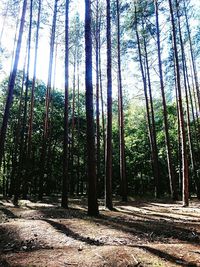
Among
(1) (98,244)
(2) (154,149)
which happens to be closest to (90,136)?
(1) (98,244)

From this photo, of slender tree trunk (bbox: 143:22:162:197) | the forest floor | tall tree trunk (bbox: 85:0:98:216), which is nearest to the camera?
the forest floor

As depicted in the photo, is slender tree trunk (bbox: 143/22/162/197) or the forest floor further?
slender tree trunk (bbox: 143/22/162/197)

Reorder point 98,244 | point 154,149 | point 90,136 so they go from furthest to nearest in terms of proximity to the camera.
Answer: point 154,149
point 90,136
point 98,244

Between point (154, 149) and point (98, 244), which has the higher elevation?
point (154, 149)

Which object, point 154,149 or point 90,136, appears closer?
point 90,136

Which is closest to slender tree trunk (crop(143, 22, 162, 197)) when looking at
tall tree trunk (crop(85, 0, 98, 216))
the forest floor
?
tall tree trunk (crop(85, 0, 98, 216))

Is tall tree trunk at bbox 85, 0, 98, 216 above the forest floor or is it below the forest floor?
above

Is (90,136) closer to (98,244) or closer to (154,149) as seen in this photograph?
(98,244)

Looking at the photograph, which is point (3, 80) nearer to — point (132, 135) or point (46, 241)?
point (132, 135)

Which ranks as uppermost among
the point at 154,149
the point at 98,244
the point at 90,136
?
the point at 154,149

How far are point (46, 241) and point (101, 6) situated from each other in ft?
54.4

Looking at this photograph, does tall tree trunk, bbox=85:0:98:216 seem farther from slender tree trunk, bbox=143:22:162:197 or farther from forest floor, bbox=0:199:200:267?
slender tree trunk, bbox=143:22:162:197

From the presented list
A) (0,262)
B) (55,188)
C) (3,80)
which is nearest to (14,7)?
(3,80)

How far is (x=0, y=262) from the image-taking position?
4.54m
